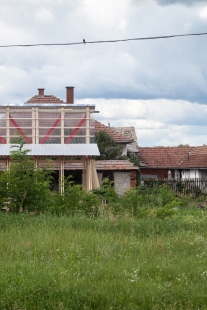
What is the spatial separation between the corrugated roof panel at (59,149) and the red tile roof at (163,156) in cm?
2564

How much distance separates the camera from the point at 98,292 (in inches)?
304

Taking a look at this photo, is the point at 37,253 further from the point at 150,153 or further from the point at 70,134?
the point at 150,153

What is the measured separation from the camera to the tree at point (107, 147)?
39.9 m

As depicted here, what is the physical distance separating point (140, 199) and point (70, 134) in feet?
49.1

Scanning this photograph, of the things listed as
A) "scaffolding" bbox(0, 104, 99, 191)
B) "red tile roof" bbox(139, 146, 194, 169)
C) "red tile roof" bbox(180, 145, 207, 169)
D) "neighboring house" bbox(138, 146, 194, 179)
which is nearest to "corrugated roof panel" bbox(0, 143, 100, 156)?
"scaffolding" bbox(0, 104, 99, 191)

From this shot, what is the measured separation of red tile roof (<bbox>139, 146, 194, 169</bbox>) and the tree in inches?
592

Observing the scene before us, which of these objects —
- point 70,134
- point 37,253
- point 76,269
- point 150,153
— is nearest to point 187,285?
point 76,269

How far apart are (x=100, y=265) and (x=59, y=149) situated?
21.1 m

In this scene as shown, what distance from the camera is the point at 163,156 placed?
186ft

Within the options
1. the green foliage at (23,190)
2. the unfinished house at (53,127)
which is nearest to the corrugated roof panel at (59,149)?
the unfinished house at (53,127)

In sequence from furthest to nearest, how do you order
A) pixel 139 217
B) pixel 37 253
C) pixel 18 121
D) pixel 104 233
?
pixel 18 121 → pixel 139 217 → pixel 104 233 → pixel 37 253

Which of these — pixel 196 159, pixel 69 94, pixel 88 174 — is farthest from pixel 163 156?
pixel 88 174

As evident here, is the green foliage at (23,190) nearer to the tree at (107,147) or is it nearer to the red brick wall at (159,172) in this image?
the tree at (107,147)

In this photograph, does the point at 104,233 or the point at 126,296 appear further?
the point at 104,233
